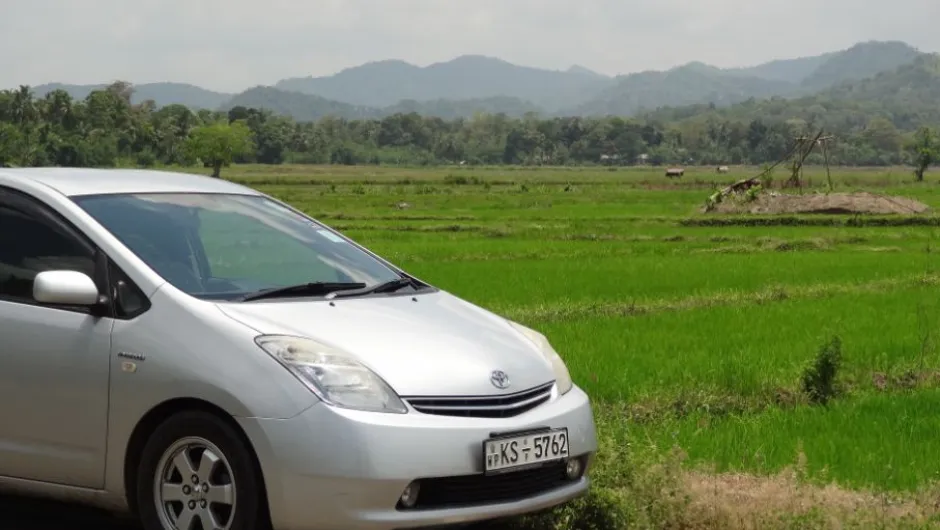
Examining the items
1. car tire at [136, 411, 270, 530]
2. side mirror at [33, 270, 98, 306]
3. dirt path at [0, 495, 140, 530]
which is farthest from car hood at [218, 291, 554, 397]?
dirt path at [0, 495, 140, 530]

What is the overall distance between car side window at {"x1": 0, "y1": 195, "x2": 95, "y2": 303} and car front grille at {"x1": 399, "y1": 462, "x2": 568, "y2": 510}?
5.90 feet

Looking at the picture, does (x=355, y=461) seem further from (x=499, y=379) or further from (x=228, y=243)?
(x=228, y=243)

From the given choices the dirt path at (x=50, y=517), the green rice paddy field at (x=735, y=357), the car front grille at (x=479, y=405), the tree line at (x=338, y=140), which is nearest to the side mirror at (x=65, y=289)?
the dirt path at (x=50, y=517)

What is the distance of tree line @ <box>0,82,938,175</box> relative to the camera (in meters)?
118

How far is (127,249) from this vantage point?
529cm

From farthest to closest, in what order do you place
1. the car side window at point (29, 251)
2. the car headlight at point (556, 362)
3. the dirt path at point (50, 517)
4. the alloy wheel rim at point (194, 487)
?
1. the dirt path at point (50, 517)
2. the car side window at point (29, 251)
3. the car headlight at point (556, 362)
4. the alloy wheel rim at point (194, 487)

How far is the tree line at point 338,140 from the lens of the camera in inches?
4656

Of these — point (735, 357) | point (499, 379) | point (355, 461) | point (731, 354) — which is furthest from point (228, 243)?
point (731, 354)

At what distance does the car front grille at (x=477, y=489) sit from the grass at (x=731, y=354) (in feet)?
1.87

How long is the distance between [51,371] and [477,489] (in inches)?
73.2

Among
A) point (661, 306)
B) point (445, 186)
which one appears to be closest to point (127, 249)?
point (661, 306)

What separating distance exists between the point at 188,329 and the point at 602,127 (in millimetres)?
180645

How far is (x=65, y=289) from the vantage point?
5066mm

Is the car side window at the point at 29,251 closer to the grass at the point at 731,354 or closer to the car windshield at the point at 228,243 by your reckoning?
the car windshield at the point at 228,243
